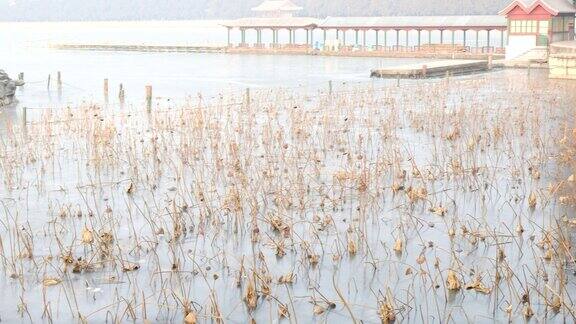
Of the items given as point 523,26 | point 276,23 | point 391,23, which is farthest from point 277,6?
point 523,26

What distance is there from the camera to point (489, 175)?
1352 cm

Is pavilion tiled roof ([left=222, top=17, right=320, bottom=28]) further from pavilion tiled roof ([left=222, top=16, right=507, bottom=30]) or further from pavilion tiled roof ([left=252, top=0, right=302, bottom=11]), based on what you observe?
pavilion tiled roof ([left=252, top=0, right=302, bottom=11])

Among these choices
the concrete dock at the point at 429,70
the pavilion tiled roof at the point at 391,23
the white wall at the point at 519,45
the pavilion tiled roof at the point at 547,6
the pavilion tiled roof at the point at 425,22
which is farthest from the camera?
the pavilion tiled roof at the point at 391,23

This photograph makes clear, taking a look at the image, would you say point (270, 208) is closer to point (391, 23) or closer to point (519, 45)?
Answer: point (519, 45)

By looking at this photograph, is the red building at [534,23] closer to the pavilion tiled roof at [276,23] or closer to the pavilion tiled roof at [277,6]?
the pavilion tiled roof at [276,23]

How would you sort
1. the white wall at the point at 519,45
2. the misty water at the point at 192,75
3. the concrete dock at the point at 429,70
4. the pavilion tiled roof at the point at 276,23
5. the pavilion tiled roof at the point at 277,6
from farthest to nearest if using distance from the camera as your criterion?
1. the pavilion tiled roof at the point at 277,6
2. the pavilion tiled roof at the point at 276,23
3. the white wall at the point at 519,45
4. the concrete dock at the point at 429,70
5. the misty water at the point at 192,75

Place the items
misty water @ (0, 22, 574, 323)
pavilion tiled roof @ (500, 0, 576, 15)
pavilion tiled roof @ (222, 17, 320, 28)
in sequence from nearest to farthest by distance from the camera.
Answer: misty water @ (0, 22, 574, 323)
pavilion tiled roof @ (500, 0, 576, 15)
pavilion tiled roof @ (222, 17, 320, 28)

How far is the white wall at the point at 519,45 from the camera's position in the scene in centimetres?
5122

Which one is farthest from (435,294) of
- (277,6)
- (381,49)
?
(277,6)

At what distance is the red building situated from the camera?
50688 mm

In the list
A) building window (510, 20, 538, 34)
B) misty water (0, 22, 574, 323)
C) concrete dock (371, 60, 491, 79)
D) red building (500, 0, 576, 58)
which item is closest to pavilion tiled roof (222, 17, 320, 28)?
red building (500, 0, 576, 58)

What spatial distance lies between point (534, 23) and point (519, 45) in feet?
5.28

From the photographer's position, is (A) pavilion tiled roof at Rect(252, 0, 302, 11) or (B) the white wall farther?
(A) pavilion tiled roof at Rect(252, 0, 302, 11)

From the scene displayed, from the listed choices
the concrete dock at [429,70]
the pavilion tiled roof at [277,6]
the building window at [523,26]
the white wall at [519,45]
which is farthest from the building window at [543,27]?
the pavilion tiled roof at [277,6]
